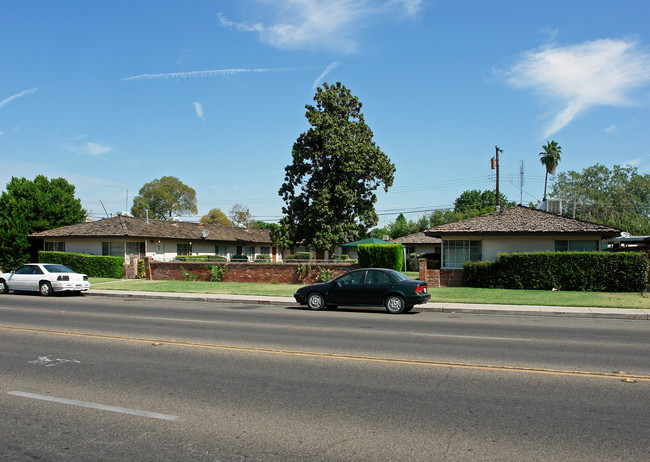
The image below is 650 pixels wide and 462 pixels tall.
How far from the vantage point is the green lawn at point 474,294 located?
18844mm

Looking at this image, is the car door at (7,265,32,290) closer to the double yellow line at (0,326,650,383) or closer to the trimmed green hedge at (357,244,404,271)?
the double yellow line at (0,326,650,383)

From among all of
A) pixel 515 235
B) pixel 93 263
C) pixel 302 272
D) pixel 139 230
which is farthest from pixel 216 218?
pixel 515 235

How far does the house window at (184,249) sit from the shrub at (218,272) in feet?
45.5

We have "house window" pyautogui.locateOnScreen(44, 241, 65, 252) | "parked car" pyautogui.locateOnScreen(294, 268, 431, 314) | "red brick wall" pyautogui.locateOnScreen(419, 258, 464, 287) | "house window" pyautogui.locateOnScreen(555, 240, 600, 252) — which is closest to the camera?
"parked car" pyautogui.locateOnScreen(294, 268, 431, 314)

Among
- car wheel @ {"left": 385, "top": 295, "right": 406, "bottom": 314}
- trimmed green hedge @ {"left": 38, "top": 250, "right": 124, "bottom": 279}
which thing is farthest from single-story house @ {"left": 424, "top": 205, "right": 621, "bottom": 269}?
trimmed green hedge @ {"left": 38, "top": 250, "right": 124, "bottom": 279}

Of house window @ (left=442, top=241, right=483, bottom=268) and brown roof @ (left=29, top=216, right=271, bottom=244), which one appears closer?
house window @ (left=442, top=241, right=483, bottom=268)

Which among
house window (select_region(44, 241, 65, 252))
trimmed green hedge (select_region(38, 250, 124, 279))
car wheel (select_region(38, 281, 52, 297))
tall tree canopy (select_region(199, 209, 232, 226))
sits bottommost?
car wheel (select_region(38, 281, 52, 297))

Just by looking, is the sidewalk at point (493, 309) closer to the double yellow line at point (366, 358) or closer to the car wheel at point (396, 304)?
the car wheel at point (396, 304)

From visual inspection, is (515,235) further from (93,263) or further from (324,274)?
(93,263)

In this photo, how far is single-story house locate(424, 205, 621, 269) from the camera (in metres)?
26.9

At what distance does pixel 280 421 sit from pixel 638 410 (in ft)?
13.4

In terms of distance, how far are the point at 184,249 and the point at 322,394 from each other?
127ft

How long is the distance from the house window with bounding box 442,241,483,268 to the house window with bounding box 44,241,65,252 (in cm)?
2919

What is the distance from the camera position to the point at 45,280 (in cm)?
2269
